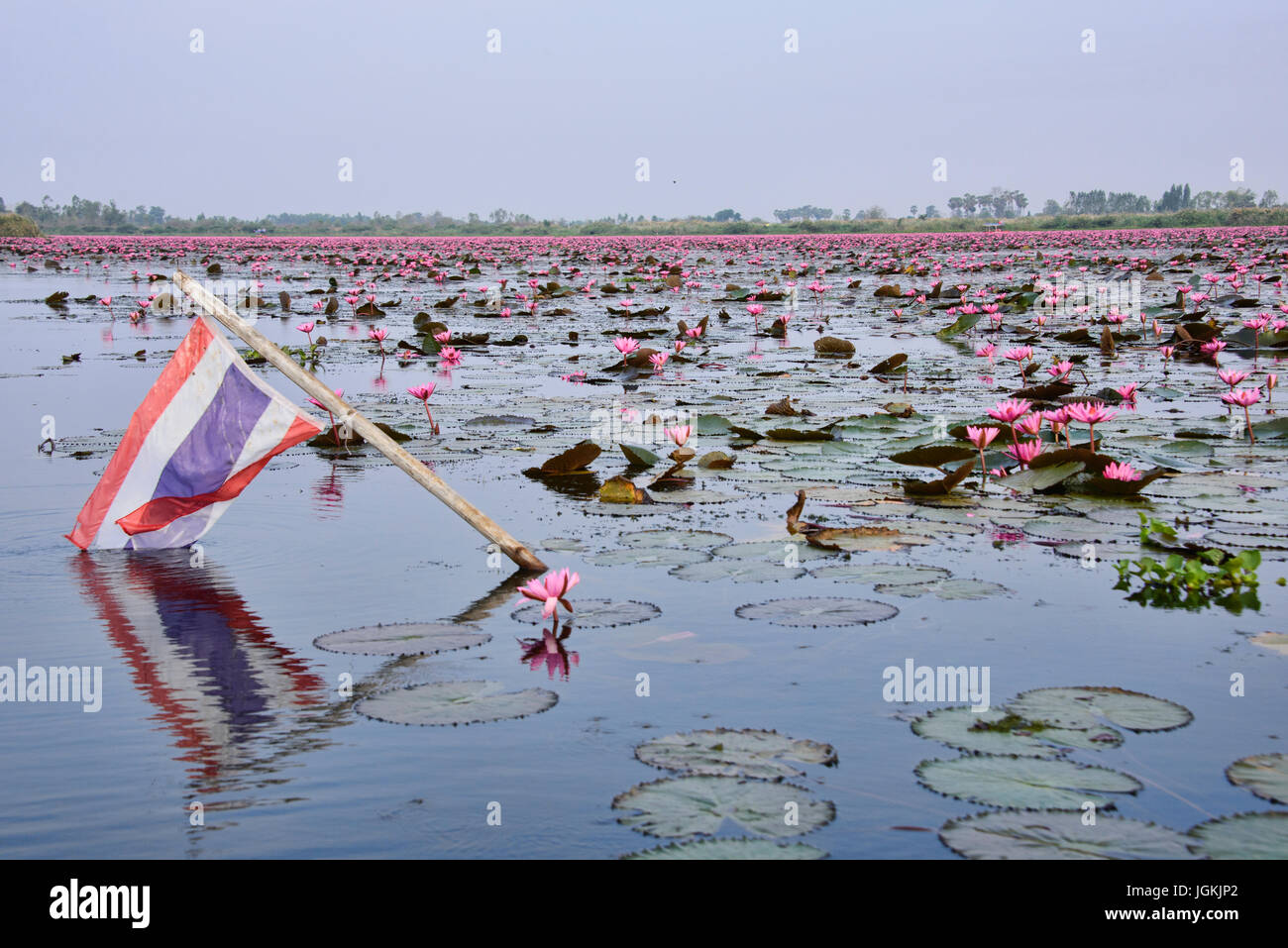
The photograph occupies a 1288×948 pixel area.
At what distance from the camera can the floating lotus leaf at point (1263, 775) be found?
216cm

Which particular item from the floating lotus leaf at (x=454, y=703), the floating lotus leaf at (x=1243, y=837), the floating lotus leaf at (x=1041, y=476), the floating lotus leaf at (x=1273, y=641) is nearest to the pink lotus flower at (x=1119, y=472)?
the floating lotus leaf at (x=1041, y=476)

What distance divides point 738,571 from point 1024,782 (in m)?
1.61

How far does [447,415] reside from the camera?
7098 mm

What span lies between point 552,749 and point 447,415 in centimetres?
487

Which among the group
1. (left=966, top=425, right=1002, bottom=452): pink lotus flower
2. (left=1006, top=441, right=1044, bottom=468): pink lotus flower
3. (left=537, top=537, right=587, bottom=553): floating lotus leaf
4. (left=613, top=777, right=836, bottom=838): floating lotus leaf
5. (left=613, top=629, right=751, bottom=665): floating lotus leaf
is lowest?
(left=613, top=777, right=836, bottom=838): floating lotus leaf

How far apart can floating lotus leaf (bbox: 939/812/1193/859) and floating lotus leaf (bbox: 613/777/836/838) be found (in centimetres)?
25

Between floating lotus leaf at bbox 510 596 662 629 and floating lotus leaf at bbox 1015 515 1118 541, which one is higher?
floating lotus leaf at bbox 1015 515 1118 541

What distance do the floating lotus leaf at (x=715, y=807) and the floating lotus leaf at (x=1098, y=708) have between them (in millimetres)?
707

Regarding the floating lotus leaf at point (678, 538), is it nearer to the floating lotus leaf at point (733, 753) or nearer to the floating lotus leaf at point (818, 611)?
the floating lotus leaf at point (818, 611)

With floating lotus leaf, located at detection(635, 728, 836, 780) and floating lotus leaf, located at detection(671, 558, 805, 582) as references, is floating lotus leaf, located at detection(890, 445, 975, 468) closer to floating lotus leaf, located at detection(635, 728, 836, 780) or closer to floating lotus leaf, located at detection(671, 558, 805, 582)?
floating lotus leaf, located at detection(671, 558, 805, 582)

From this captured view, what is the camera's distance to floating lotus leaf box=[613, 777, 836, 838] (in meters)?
2.04

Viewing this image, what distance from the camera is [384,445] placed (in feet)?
12.2

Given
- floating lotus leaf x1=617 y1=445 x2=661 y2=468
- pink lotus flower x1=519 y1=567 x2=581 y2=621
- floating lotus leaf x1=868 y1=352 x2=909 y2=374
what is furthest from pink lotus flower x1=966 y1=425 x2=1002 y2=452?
floating lotus leaf x1=868 y1=352 x2=909 y2=374
